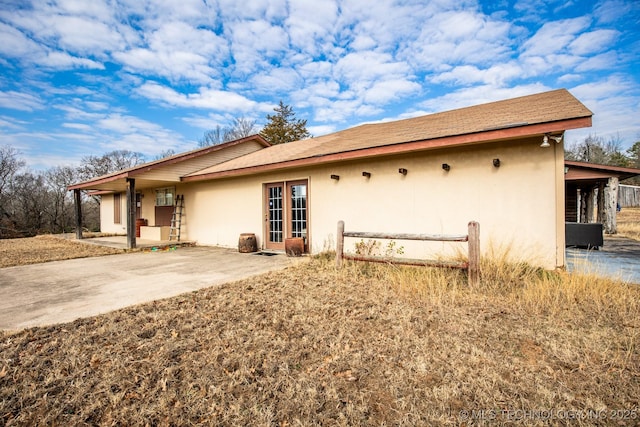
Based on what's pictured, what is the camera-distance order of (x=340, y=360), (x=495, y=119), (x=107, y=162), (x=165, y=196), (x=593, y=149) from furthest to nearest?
(x=593, y=149) < (x=107, y=162) < (x=165, y=196) < (x=495, y=119) < (x=340, y=360)

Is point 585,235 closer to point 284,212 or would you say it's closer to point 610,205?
point 610,205

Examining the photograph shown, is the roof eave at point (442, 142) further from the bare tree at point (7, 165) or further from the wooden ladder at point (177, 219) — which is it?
the bare tree at point (7, 165)

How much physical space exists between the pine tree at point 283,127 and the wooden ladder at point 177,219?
46.6 feet

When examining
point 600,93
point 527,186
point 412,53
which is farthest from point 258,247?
point 600,93

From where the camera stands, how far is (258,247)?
363 inches

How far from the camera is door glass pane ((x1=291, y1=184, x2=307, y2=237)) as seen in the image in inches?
327

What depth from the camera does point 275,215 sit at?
8945mm

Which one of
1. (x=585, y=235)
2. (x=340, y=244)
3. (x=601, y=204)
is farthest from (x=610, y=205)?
(x=340, y=244)

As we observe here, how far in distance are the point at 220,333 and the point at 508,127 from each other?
214 inches

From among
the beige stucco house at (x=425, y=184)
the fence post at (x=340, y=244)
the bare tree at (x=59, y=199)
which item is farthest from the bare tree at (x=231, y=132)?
the fence post at (x=340, y=244)

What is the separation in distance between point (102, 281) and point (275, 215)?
4.64 meters

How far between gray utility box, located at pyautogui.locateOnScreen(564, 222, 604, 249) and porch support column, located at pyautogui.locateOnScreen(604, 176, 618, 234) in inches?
193

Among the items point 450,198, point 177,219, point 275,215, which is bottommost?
point 177,219

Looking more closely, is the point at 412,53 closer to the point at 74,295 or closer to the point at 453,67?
the point at 453,67
